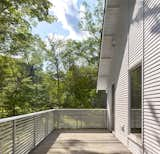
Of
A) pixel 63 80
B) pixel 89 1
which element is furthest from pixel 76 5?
pixel 63 80

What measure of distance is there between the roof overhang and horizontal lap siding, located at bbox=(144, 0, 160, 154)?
12.3ft

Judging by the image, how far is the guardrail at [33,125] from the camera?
19.7 ft

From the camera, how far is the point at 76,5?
29.8m

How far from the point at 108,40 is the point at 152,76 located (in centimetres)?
654

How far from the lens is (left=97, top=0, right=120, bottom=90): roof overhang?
34.6 ft

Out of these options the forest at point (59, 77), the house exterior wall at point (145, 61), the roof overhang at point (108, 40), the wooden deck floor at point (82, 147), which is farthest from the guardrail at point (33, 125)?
the forest at point (59, 77)

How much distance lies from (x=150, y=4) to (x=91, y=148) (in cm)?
423

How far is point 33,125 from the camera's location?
8.96m

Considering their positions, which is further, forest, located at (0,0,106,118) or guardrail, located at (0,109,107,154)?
forest, located at (0,0,106,118)

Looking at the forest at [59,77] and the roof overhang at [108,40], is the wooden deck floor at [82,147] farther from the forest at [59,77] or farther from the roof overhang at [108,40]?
the forest at [59,77]

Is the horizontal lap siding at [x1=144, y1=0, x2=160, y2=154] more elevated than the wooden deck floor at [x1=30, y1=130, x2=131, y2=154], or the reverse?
the horizontal lap siding at [x1=144, y1=0, x2=160, y2=154]

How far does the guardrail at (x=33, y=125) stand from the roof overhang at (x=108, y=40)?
1.77 m

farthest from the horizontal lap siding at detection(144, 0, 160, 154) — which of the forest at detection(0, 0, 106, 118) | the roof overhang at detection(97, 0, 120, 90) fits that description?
the forest at detection(0, 0, 106, 118)

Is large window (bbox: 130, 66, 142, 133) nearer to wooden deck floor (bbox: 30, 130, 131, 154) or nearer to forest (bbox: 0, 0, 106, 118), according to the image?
wooden deck floor (bbox: 30, 130, 131, 154)
